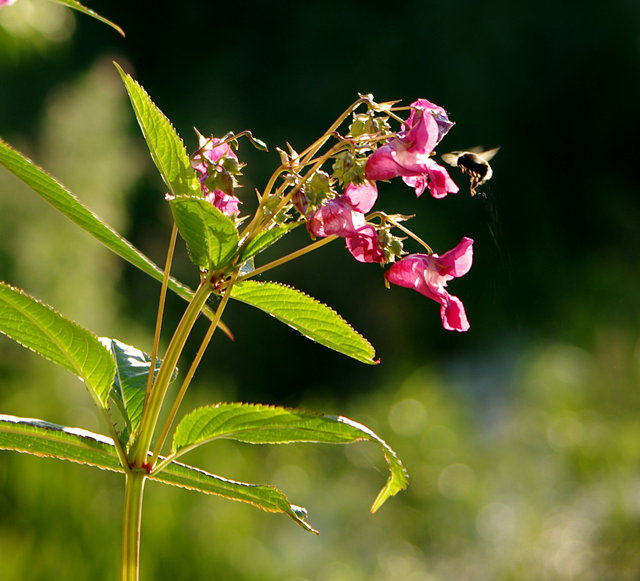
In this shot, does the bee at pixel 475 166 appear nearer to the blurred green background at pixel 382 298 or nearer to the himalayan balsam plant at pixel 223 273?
the blurred green background at pixel 382 298

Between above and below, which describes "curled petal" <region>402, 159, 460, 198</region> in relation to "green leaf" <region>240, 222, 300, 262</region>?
above

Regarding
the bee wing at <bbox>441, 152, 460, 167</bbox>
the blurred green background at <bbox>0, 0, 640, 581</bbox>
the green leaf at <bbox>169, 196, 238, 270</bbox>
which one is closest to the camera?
the green leaf at <bbox>169, 196, 238, 270</bbox>

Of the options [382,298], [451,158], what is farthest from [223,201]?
[382,298]

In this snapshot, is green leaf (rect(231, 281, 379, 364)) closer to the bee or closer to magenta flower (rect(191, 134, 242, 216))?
magenta flower (rect(191, 134, 242, 216))

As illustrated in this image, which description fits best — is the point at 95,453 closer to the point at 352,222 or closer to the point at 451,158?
the point at 352,222

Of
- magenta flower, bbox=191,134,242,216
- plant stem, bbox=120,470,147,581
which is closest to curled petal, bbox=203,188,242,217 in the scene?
magenta flower, bbox=191,134,242,216
